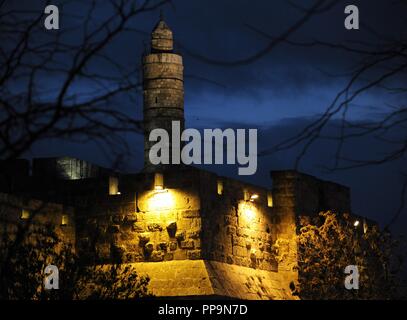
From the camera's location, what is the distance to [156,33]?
1708 inches

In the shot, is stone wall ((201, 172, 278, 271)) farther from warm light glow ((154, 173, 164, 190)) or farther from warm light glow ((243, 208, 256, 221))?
warm light glow ((154, 173, 164, 190))

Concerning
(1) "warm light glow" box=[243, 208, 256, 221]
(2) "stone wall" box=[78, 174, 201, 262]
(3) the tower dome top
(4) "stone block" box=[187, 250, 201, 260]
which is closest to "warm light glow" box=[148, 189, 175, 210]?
(2) "stone wall" box=[78, 174, 201, 262]

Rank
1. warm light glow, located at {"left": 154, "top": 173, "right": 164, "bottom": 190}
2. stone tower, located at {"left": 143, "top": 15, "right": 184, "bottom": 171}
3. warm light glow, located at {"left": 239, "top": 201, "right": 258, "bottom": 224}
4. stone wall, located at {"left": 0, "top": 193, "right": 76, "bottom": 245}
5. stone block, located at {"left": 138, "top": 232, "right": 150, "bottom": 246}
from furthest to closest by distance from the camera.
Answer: stone tower, located at {"left": 143, "top": 15, "right": 184, "bottom": 171} < warm light glow, located at {"left": 239, "top": 201, "right": 258, "bottom": 224} < warm light glow, located at {"left": 154, "top": 173, "right": 164, "bottom": 190} < stone block, located at {"left": 138, "top": 232, "right": 150, "bottom": 246} < stone wall, located at {"left": 0, "top": 193, "right": 76, "bottom": 245}

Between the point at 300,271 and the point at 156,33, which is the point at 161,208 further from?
the point at 156,33

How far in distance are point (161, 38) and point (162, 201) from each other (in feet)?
56.0

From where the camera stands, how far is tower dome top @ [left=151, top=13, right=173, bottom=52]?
42.7 m

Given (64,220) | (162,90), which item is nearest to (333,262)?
(64,220)

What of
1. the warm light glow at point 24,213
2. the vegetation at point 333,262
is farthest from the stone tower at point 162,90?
the warm light glow at point 24,213

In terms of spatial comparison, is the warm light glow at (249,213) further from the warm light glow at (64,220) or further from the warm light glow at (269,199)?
the warm light glow at (64,220)

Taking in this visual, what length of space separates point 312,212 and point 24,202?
26.9 ft

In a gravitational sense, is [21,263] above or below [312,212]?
below

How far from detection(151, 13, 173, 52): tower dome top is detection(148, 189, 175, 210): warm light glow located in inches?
629

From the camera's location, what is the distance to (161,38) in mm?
43125
